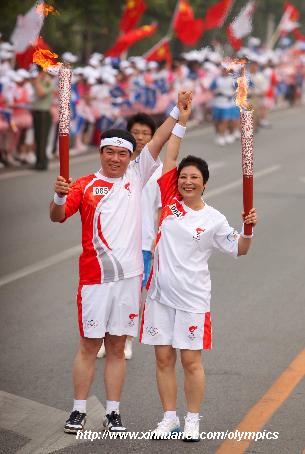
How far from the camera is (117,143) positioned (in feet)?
21.6

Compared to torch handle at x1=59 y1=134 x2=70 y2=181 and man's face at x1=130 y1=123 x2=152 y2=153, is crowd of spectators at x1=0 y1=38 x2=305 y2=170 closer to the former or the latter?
man's face at x1=130 y1=123 x2=152 y2=153

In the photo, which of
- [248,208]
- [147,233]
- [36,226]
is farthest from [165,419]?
[36,226]

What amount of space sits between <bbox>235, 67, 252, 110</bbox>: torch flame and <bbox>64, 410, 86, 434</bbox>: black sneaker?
1.91m

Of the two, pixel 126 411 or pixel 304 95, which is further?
pixel 304 95

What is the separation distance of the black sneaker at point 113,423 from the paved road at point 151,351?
125mm

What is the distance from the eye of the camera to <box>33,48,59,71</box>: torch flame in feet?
20.1

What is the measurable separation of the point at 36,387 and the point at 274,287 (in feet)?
12.2

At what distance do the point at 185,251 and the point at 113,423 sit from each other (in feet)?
3.37

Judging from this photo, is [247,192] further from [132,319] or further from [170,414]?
[170,414]

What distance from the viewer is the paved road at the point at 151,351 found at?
6.61 m

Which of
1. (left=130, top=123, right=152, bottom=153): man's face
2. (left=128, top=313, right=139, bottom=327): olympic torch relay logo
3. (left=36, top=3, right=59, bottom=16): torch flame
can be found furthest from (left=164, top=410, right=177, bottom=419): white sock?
(left=36, top=3, right=59, bottom=16): torch flame

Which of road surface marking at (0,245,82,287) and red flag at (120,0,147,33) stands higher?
red flag at (120,0,147,33)

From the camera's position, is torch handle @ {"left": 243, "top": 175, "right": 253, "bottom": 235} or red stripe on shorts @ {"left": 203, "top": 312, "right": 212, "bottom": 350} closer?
torch handle @ {"left": 243, "top": 175, "right": 253, "bottom": 235}

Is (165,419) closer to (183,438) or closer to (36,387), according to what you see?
(183,438)
